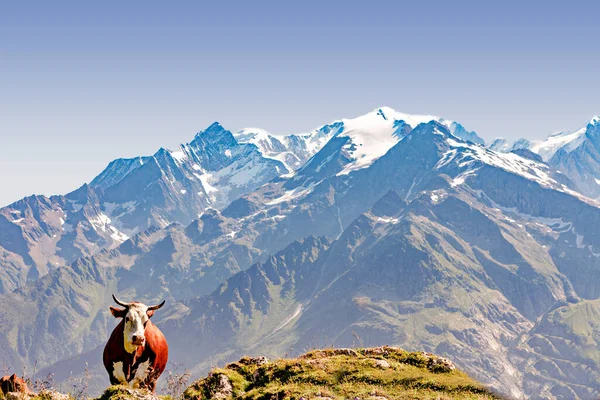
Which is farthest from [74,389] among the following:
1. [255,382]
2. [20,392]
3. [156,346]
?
[255,382]

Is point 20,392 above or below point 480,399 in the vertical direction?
above

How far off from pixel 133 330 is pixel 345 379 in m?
9.89

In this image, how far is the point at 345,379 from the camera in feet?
82.2

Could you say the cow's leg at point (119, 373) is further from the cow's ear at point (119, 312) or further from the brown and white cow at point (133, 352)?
the cow's ear at point (119, 312)

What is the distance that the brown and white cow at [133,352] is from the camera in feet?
89.9

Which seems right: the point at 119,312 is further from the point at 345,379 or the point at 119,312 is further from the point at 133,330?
the point at 345,379

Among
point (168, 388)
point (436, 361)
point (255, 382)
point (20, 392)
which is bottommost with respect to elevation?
point (436, 361)

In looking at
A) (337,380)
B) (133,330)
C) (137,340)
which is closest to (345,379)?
(337,380)

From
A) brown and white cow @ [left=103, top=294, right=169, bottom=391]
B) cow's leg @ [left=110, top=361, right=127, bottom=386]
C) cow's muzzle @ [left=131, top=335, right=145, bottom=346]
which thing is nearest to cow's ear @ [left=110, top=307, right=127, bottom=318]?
brown and white cow @ [left=103, top=294, right=169, bottom=391]

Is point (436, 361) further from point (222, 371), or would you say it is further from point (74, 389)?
point (74, 389)

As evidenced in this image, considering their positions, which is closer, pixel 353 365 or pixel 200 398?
pixel 200 398

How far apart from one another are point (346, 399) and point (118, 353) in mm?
11468

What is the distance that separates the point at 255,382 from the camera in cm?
2736

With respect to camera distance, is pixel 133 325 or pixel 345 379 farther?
pixel 133 325
